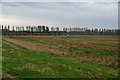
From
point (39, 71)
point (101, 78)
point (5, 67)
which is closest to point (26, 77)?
point (39, 71)

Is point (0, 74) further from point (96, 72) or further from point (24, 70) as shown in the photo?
point (96, 72)

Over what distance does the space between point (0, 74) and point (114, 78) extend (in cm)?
771

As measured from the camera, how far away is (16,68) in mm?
13922

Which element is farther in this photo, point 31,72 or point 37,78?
point 31,72

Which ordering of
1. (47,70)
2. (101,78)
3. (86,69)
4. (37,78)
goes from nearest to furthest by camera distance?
(37,78) → (101,78) → (47,70) → (86,69)

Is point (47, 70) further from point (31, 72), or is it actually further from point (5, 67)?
point (5, 67)

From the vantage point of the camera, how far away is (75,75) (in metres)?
12.9

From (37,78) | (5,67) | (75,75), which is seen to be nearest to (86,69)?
(75,75)

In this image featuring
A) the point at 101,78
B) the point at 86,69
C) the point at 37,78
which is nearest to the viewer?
the point at 37,78

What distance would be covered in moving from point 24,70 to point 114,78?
20.9 ft

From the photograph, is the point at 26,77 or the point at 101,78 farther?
the point at 101,78

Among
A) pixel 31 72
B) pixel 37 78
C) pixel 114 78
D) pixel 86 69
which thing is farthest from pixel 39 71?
pixel 114 78

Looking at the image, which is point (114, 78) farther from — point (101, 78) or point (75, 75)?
point (75, 75)

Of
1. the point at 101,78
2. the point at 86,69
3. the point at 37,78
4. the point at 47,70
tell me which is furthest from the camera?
the point at 86,69
